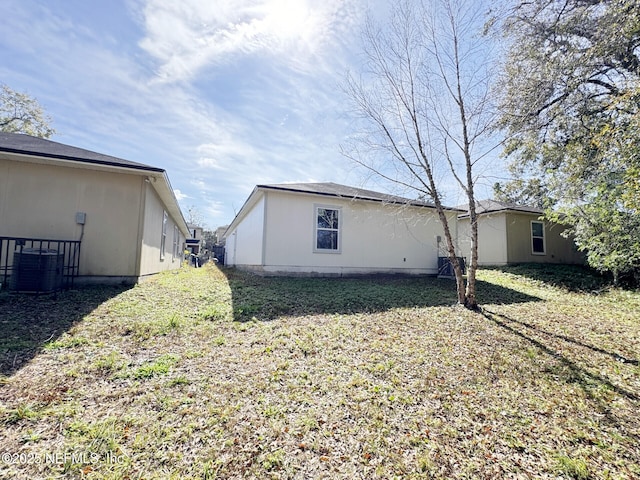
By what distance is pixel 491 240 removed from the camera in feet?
47.6

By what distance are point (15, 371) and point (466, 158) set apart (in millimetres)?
7384

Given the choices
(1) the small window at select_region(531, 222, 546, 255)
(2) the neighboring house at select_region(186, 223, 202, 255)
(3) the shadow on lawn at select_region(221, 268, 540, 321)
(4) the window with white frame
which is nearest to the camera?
(3) the shadow on lawn at select_region(221, 268, 540, 321)

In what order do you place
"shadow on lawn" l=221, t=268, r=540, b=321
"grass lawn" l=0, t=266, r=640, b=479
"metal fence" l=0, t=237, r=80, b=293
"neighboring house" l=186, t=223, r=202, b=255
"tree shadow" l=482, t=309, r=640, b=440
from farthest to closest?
"neighboring house" l=186, t=223, r=202, b=255 < "shadow on lawn" l=221, t=268, r=540, b=321 < "metal fence" l=0, t=237, r=80, b=293 < "tree shadow" l=482, t=309, r=640, b=440 < "grass lawn" l=0, t=266, r=640, b=479

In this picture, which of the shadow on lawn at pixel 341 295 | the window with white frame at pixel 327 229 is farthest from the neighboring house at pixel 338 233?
the shadow on lawn at pixel 341 295

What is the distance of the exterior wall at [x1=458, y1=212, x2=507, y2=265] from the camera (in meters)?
13.9

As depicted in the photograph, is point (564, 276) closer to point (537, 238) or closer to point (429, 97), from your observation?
point (537, 238)

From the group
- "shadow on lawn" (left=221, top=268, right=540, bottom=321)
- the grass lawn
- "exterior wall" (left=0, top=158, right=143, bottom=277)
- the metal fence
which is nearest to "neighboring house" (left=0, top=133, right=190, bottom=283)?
"exterior wall" (left=0, top=158, right=143, bottom=277)

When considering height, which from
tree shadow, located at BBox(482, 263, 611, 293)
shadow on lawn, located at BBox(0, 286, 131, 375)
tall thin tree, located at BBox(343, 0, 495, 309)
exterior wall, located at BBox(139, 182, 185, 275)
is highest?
tall thin tree, located at BBox(343, 0, 495, 309)

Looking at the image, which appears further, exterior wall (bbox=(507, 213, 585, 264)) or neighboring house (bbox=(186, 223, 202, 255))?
neighboring house (bbox=(186, 223, 202, 255))

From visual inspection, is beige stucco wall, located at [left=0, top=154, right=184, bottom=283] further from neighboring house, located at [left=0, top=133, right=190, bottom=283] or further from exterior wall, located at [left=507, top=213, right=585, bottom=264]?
exterior wall, located at [left=507, top=213, right=585, bottom=264]

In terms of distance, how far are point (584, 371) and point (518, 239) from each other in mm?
12525

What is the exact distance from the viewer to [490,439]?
2.21 metres

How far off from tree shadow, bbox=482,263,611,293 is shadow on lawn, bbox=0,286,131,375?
13.2 meters

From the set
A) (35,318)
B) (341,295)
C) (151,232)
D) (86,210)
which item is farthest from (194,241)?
(35,318)
